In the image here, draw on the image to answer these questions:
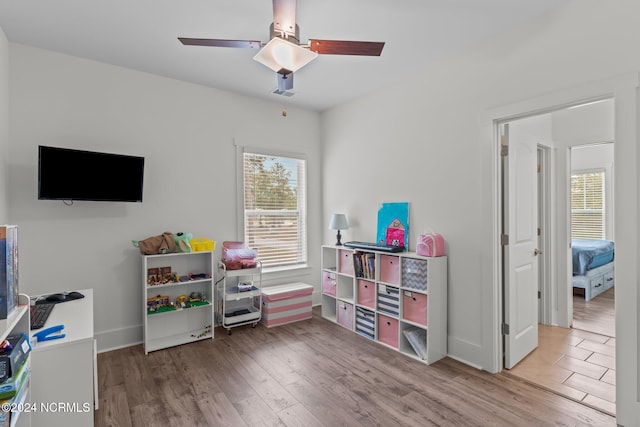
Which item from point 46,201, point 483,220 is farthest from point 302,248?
point 46,201

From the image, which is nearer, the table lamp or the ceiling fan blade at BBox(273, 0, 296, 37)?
the ceiling fan blade at BBox(273, 0, 296, 37)

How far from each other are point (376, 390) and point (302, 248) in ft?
8.00

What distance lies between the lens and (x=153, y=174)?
337 centimetres

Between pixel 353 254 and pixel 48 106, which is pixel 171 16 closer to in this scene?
pixel 48 106

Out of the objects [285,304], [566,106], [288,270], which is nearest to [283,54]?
[566,106]

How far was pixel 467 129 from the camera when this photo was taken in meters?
2.87

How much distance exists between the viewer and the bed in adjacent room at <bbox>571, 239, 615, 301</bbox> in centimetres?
466

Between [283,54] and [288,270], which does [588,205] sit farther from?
[283,54]

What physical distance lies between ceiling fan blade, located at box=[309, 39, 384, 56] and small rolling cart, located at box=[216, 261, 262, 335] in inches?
98.1

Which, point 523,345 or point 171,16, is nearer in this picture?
point 171,16

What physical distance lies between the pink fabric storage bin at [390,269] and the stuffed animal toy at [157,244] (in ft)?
7.18

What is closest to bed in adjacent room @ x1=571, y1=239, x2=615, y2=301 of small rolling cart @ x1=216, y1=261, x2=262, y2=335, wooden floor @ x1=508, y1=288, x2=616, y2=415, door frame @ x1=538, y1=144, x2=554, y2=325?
wooden floor @ x1=508, y1=288, x2=616, y2=415

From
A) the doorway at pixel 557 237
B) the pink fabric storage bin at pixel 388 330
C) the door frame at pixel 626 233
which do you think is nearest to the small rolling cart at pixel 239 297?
the pink fabric storage bin at pixel 388 330

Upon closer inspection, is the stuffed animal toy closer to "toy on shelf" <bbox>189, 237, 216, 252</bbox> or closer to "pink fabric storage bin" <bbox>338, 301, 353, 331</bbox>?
"toy on shelf" <bbox>189, 237, 216, 252</bbox>
